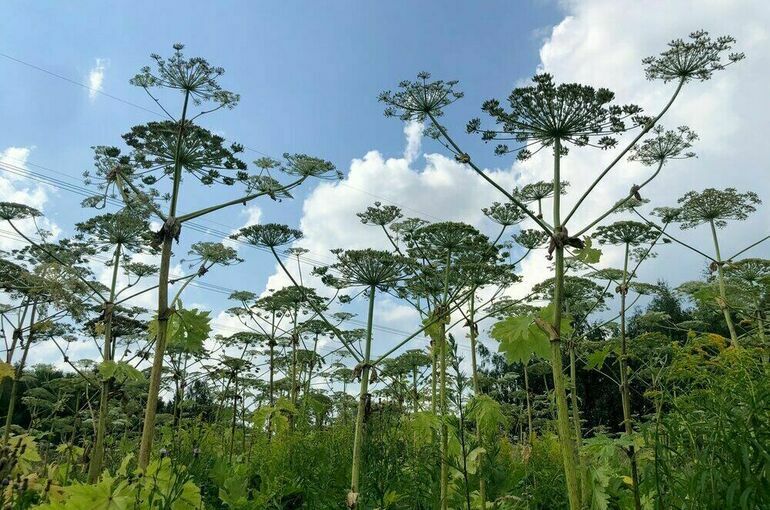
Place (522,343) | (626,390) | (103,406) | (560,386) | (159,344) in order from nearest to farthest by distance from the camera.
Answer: (560,386) < (159,344) < (522,343) < (103,406) < (626,390)

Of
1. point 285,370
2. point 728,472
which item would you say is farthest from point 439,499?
point 285,370

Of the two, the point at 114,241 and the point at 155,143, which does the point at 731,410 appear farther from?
the point at 114,241

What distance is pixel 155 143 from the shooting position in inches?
243

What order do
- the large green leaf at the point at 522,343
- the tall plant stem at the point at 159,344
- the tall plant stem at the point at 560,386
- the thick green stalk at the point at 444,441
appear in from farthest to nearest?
the thick green stalk at the point at 444,441
the large green leaf at the point at 522,343
the tall plant stem at the point at 159,344
the tall plant stem at the point at 560,386

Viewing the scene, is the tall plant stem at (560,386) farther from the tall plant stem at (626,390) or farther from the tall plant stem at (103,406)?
the tall plant stem at (103,406)

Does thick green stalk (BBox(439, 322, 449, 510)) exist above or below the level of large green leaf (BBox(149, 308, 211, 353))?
below

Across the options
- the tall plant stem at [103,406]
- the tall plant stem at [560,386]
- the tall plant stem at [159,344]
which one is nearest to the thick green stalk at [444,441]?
the tall plant stem at [560,386]

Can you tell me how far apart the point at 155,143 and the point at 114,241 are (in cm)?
427

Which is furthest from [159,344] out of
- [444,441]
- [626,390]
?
[626,390]

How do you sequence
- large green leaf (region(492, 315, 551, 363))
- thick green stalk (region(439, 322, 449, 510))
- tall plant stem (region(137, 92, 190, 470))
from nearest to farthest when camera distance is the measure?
tall plant stem (region(137, 92, 190, 470))
large green leaf (region(492, 315, 551, 363))
thick green stalk (region(439, 322, 449, 510))

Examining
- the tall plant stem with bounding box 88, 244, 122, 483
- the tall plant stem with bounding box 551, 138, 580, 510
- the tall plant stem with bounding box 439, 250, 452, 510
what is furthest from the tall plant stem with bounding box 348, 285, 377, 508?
the tall plant stem with bounding box 88, 244, 122, 483

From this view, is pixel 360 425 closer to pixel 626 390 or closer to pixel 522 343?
pixel 522 343

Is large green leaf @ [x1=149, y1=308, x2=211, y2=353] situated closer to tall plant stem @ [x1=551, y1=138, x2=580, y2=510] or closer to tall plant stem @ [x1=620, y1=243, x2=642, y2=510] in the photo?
tall plant stem @ [x1=551, y1=138, x2=580, y2=510]

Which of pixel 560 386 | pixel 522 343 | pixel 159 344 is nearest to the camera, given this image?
pixel 560 386
